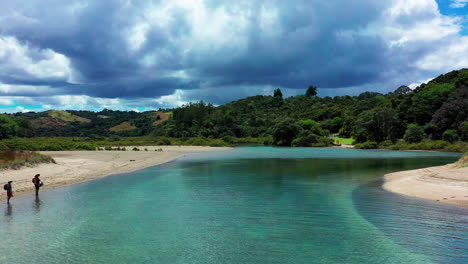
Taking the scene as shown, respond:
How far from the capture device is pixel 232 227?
1669 cm

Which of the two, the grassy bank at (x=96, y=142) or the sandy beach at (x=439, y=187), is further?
the grassy bank at (x=96, y=142)

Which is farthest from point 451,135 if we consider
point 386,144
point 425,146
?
point 386,144

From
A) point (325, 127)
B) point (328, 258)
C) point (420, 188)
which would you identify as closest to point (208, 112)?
point (325, 127)

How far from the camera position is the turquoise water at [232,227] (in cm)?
1304

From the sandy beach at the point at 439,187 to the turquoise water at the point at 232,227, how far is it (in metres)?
1.26

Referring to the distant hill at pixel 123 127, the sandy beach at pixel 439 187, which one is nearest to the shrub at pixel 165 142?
the distant hill at pixel 123 127

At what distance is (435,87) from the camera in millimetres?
108812

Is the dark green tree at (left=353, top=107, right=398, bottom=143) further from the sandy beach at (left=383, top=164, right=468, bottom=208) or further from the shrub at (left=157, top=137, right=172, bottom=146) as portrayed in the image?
the sandy beach at (left=383, top=164, right=468, bottom=208)

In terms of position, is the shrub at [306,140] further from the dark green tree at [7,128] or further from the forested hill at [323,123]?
the dark green tree at [7,128]

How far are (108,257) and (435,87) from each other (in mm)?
119867

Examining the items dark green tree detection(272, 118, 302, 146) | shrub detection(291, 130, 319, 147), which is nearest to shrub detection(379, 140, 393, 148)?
shrub detection(291, 130, 319, 147)

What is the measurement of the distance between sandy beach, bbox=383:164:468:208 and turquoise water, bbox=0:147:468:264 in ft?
4.15

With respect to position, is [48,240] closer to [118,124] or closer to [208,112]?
[208,112]

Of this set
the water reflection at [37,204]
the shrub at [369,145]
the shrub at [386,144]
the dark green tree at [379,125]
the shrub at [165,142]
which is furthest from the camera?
the shrub at [165,142]
